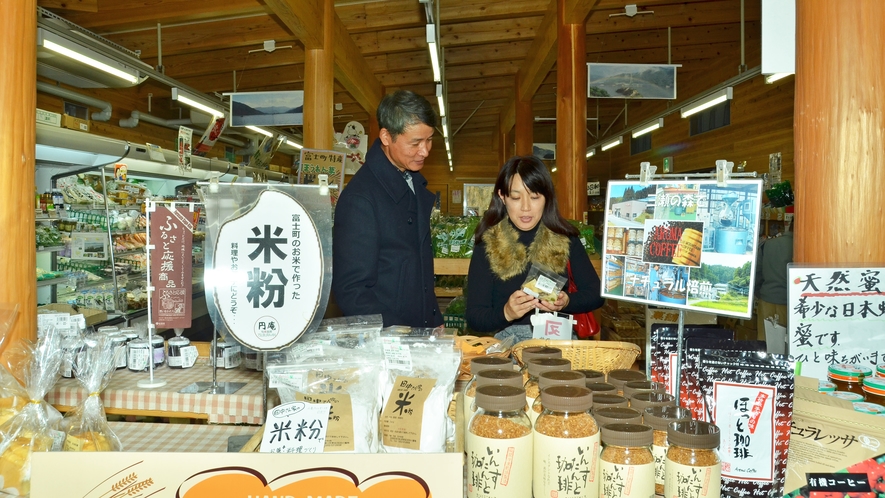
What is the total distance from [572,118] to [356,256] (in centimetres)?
537

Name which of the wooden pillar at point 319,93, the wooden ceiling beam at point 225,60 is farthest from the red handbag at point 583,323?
the wooden ceiling beam at point 225,60

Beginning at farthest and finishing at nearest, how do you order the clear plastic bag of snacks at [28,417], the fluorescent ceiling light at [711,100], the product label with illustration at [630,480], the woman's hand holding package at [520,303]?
the fluorescent ceiling light at [711,100] < the woman's hand holding package at [520,303] < the clear plastic bag of snacks at [28,417] < the product label with illustration at [630,480]

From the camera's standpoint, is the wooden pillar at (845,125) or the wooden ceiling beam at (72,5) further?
the wooden ceiling beam at (72,5)

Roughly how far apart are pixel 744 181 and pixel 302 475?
1.43 metres

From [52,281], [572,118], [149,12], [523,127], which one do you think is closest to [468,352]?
[52,281]

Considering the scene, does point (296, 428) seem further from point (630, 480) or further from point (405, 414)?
point (630, 480)

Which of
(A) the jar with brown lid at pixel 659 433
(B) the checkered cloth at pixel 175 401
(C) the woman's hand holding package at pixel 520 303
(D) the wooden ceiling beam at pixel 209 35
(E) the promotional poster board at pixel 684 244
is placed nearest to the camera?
(A) the jar with brown lid at pixel 659 433

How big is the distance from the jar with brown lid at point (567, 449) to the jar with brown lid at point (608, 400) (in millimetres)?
132

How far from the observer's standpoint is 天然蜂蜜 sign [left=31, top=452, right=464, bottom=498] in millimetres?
1139

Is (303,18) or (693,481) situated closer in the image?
(693,481)

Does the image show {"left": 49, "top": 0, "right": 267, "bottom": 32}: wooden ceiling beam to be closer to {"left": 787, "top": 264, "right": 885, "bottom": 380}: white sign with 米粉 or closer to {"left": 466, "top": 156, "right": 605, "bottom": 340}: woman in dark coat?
{"left": 466, "top": 156, "right": 605, "bottom": 340}: woman in dark coat

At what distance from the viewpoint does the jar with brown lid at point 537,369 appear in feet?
4.87

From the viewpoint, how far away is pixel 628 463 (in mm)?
1135

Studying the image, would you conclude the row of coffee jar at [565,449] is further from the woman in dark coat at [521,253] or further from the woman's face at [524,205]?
the woman's face at [524,205]
